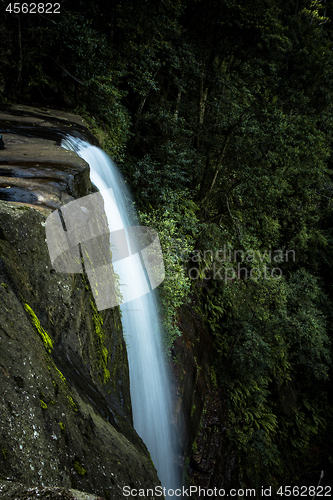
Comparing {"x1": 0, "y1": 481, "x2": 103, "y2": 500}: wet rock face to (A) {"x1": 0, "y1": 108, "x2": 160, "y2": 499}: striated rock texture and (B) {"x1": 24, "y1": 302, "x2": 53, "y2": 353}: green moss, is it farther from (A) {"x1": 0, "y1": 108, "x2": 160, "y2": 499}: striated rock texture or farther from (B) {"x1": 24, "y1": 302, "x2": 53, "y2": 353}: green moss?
(B) {"x1": 24, "y1": 302, "x2": 53, "y2": 353}: green moss

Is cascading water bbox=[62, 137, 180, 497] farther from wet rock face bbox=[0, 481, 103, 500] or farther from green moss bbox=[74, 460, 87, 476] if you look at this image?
wet rock face bbox=[0, 481, 103, 500]

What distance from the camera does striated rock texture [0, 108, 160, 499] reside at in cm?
139

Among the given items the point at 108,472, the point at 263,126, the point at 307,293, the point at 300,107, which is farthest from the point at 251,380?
the point at 300,107

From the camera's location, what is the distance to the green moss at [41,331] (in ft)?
6.35

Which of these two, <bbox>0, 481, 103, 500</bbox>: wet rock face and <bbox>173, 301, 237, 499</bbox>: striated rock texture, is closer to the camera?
<bbox>0, 481, 103, 500</bbox>: wet rock face

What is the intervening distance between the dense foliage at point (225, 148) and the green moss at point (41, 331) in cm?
489

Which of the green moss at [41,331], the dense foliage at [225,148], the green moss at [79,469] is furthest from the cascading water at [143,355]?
the green moss at [79,469]

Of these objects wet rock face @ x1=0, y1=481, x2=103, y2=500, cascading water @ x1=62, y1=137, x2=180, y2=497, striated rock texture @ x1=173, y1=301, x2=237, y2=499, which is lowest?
striated rock texture @ x1=173, y1=301, x2=237, y2=499

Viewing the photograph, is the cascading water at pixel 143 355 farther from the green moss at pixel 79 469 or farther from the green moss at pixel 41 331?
the green moss at pixel 79 469

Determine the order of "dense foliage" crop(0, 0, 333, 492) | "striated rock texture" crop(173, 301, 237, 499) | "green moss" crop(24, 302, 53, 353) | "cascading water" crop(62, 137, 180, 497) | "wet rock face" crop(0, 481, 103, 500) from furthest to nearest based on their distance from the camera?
"striated rock texture" crop(173, 301, 237, 499), "dense foliage" crop(0, 0, 333, 492), "cascading water" crop(62, 137, 180, 497), "green moss" crop(24, 302, 53, 353), "wet rock face" crop(0, 481, 103, 500)

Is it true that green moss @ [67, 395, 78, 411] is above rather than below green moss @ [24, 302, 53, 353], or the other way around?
below

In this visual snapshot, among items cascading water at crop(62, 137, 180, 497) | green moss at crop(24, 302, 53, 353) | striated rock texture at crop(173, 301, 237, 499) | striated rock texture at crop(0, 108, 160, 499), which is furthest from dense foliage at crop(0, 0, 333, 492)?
green moss at crop(24, 302, 53, 353)

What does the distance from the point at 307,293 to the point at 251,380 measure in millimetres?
4126

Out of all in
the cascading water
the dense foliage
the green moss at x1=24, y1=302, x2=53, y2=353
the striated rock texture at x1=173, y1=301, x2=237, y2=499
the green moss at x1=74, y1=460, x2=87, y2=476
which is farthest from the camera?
the striated rock texture at x1=173, y1=301, x2=237, y2=499
